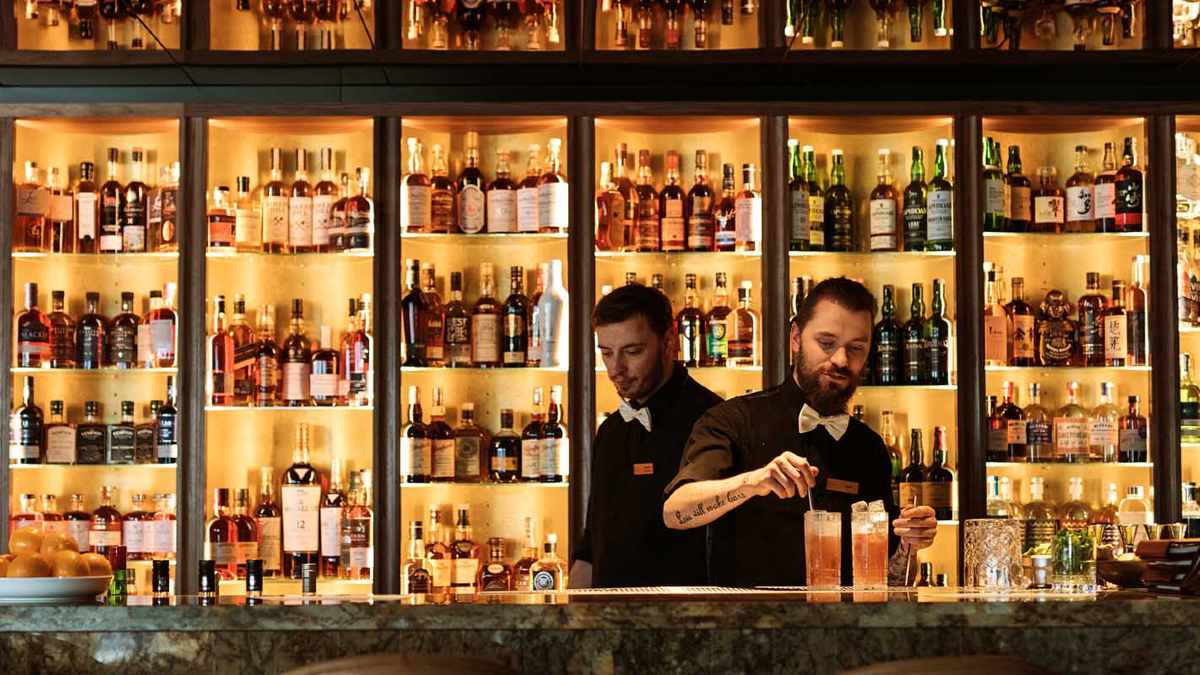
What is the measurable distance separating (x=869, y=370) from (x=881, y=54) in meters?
0.93

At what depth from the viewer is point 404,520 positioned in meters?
4.61

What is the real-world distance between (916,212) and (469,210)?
4.36ft

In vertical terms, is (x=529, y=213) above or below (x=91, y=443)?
above

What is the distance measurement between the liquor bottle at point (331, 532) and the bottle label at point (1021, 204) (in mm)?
2187

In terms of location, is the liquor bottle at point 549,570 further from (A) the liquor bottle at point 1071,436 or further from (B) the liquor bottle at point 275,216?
(A) the liquor bottle at point 1071,436

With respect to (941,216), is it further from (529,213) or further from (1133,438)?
(529,213)

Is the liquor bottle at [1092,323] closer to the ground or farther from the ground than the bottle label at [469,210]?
closer to the ground

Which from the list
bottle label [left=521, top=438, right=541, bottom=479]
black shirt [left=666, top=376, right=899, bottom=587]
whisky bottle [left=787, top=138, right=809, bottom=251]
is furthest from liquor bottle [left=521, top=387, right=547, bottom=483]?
black shirt [left=666, top=376, right=899, bottom=587]

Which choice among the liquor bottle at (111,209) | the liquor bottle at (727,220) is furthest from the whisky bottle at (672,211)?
the liquor bottle at (111,209)

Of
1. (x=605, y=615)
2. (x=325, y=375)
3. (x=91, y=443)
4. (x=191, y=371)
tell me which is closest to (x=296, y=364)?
(x=325, y=375)

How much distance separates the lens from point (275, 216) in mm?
4723

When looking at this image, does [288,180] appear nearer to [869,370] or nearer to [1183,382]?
[869,370]

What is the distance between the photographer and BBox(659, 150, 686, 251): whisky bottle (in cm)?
468

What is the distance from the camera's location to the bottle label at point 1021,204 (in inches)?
187
